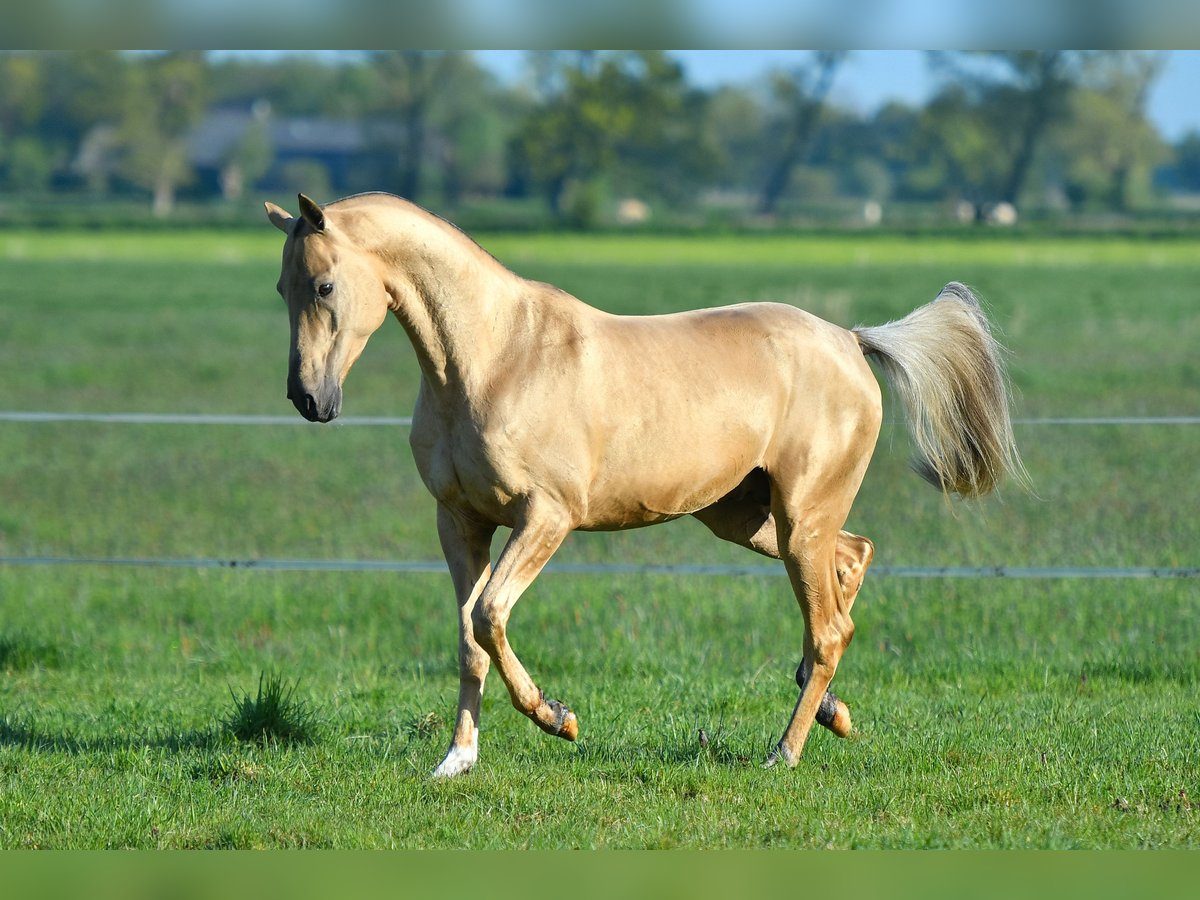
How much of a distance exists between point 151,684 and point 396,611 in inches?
71.2

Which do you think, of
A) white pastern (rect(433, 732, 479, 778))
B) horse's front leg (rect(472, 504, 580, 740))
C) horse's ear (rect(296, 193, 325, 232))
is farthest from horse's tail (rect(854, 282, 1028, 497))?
horse's ear (rect(296, 193, 325, 232))

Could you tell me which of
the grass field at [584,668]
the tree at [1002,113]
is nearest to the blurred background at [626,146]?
the tree at [1002,113]

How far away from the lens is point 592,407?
4.77m

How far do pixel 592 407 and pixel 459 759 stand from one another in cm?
135

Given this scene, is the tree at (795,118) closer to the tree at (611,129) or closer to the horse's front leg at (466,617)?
the tree at (611,129)

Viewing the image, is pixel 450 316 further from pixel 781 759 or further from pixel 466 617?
pixel 781 759

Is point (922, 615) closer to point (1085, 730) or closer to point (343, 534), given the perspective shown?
point (1085, 730)

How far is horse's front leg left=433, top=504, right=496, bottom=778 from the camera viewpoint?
493 cm

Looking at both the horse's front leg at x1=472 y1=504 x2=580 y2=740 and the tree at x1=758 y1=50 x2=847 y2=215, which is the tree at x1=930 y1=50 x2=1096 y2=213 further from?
the horse's front leg at x1=472 y1=504 x2=580 y2=740

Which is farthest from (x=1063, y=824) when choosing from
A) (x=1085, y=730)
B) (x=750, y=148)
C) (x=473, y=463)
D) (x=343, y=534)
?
(x=750, y=148)

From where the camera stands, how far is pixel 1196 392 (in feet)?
58.8

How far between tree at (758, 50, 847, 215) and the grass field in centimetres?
6710

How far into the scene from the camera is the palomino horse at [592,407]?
14.8 feet

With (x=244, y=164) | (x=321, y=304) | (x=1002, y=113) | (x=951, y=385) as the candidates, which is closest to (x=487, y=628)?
(x=321, y=304)
